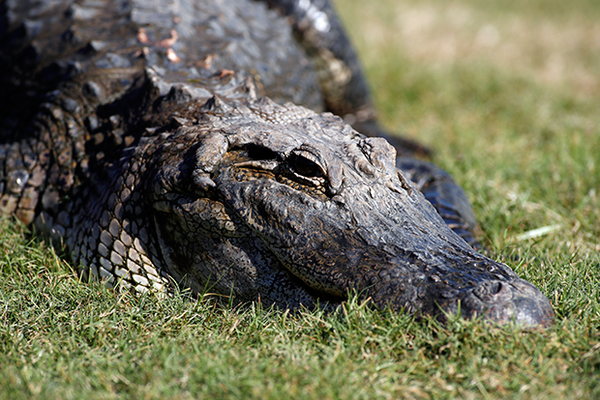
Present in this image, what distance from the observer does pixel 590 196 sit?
4.06 meters

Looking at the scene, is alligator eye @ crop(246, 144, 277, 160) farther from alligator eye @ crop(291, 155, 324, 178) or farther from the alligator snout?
the alligator snout

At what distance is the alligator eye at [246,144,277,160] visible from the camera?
8.49 ft

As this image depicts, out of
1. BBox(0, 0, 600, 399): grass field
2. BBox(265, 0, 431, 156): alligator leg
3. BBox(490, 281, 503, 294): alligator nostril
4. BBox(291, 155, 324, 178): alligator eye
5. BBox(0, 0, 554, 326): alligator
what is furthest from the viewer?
BBox(265, 0, 431, 156): alligator leg

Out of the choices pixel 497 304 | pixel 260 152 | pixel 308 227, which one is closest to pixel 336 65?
pixel 260 152

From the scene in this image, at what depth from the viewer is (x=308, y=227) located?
2383 millimetres

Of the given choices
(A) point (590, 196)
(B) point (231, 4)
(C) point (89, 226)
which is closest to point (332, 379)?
(C) point (89, 226)

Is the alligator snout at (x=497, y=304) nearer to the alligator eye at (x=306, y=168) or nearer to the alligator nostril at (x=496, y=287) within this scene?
the alligator nostril at (x=496, y=287)

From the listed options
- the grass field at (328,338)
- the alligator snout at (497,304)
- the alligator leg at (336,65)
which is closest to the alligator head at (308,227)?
the alligator snout at (497,304)

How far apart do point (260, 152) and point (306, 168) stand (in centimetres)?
26

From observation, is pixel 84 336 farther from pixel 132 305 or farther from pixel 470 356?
pixel 470 356

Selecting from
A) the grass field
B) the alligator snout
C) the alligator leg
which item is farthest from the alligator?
the alligator leg

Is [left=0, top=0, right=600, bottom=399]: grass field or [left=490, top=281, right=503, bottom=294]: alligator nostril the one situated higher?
[left=490, top=281, right=503, bottom=294]: alligator nostril

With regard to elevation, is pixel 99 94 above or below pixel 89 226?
above

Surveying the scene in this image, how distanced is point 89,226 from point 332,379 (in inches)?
64.2
